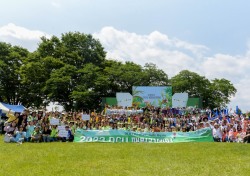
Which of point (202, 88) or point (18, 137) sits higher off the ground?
point (202, 88)

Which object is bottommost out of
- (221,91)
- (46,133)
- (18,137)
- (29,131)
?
(18,137)

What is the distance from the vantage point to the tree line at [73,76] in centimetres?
4978

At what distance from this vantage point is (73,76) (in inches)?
2029

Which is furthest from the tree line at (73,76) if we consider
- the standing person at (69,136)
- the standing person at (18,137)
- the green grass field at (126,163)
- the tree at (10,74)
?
the green grass field at (126,163)

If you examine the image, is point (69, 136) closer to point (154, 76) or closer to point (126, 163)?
point (126, 163)

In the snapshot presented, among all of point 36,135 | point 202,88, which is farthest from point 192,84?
point 36,135

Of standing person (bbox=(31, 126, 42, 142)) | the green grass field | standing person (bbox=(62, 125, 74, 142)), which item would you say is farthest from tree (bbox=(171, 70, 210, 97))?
the green grass field

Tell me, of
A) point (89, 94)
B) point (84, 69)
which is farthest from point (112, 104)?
point (84, 69)

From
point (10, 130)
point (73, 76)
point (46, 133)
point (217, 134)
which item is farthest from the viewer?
point (73, 76)

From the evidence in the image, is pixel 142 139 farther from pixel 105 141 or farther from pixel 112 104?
pixel 112 104

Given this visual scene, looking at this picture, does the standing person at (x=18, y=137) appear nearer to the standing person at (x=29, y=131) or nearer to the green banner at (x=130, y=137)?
the standing person at (x=29, y=131)

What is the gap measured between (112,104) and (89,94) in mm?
5503

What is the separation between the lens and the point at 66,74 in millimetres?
50062

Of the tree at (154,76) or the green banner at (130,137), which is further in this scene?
the tree at (154,76)
